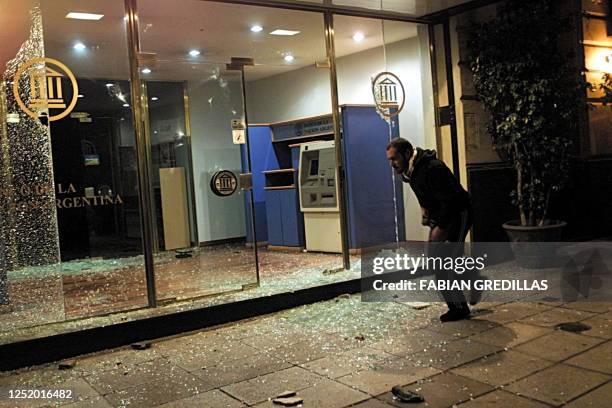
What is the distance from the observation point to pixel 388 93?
24.1 feet

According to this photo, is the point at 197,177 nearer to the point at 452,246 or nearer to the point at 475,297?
the point at 452,246

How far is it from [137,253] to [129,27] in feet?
7.02

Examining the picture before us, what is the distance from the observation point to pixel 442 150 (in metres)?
7.23

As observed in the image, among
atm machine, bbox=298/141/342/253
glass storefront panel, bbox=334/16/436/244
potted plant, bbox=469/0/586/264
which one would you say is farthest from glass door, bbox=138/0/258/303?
potted plant, bbox=469/0/586/264

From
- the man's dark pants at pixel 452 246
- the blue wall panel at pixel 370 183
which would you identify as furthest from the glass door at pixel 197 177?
the man's dark pants at pixel 452 246

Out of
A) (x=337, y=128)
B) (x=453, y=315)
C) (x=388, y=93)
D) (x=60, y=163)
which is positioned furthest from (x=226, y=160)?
(x=453, y=315)

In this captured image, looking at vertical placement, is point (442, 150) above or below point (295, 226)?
above

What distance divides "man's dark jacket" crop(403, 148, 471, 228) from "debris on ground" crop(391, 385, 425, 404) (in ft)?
5.06

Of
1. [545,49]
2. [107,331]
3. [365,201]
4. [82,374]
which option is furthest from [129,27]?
[545,49]

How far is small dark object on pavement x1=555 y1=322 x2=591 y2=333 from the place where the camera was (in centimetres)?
423

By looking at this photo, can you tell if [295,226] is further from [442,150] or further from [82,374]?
[82,374]

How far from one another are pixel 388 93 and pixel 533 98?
6.08ft

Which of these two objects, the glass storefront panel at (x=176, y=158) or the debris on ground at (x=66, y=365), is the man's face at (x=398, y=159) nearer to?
the glass storefront panel at (x=176, y=158)

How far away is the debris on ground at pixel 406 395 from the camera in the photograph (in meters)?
3.13
